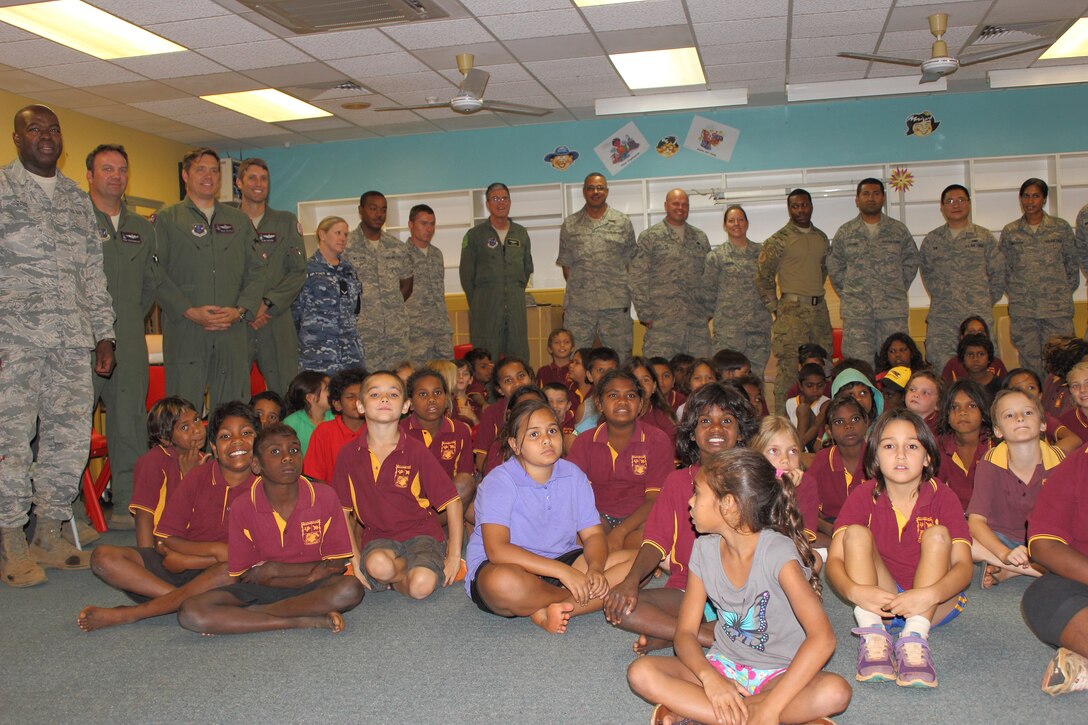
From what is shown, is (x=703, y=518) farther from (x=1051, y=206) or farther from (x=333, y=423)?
(x=1051, y=206)

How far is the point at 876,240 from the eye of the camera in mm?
6469

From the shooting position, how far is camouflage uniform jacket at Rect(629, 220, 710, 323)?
6719 mm

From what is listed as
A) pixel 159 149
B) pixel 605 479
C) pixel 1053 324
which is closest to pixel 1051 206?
pixel 1053 324

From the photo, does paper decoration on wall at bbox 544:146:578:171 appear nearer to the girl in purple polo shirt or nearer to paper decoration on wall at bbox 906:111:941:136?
paper decoration on wall at bbox 906:111:941:136

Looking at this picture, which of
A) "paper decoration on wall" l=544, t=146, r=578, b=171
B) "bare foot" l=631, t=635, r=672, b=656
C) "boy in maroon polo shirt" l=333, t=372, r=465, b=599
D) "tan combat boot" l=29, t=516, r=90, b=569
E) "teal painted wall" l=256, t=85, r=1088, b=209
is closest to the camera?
"bare foot" l=631, t=635, r=672, b=656

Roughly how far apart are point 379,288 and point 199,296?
1.78 meters

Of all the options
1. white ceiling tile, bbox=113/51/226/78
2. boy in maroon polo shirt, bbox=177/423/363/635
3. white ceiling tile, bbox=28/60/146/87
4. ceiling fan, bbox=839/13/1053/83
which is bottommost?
boy in maroon polo shirt, bbox=177/423/363/635

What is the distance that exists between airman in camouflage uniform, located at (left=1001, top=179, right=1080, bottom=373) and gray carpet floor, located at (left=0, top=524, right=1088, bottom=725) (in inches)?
163

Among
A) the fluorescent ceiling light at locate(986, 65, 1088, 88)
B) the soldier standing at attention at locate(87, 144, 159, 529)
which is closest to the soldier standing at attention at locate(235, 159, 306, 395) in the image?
the soldier standing at attention at locate(87, 144, 159, 529)

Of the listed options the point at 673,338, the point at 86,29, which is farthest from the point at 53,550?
the point at 673,338

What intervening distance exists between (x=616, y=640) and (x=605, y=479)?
3.02 feet

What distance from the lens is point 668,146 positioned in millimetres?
8797

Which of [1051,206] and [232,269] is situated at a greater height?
[1051,206]

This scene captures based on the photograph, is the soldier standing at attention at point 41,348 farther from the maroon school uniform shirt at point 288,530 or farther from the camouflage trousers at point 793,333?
the camouflage trousers at point 793,333
